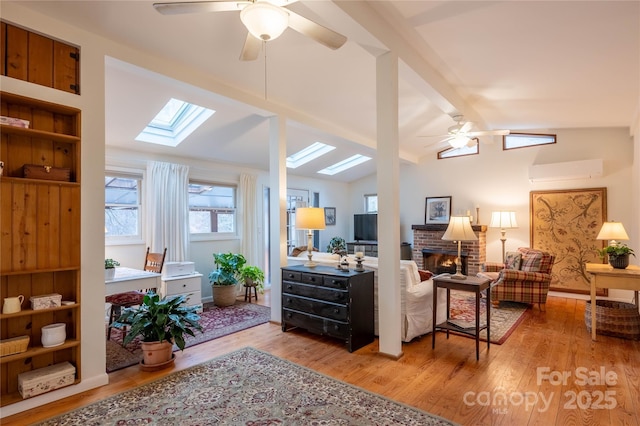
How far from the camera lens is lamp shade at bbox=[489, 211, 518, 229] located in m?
6.02

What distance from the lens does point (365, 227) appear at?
8.21 m

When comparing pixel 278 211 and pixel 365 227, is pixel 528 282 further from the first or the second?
pixel 365 227

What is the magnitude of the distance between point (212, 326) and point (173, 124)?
2.88m

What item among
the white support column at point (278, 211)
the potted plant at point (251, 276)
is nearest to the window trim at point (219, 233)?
the potted plant at point (251, 276)

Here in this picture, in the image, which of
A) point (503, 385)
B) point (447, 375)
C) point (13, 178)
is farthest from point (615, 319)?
point (13, 178)

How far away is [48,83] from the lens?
2441 millimetres

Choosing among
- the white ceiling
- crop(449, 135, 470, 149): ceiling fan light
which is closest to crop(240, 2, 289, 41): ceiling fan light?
the white ceiling

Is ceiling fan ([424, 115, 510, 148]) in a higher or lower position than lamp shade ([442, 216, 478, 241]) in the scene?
higher

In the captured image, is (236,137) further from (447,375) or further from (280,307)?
(447,375)

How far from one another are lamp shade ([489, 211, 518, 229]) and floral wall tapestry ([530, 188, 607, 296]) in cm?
41

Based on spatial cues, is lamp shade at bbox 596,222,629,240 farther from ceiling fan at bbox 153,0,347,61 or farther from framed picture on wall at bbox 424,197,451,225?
ceiling fan at bbox 153,0,347,61

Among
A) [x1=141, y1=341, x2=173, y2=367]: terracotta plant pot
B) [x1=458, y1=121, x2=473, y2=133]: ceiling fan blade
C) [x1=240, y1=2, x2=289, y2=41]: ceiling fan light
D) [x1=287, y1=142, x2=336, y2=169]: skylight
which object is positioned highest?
[x1=287, y1=142, x2=336, y2=169]: skylight

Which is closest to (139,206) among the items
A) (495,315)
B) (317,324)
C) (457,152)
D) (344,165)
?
(317,324)

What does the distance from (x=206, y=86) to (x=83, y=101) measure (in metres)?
1.17
